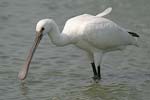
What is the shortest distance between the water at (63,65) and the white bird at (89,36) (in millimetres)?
376

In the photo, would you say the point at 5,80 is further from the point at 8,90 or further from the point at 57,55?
the point at 57,55

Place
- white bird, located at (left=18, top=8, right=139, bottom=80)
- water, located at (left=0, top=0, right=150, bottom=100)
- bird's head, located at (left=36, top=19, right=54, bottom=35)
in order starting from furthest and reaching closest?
white bird, located at (left=18, top=8, right=139, bottom=80) < water, located at (left=0, top=0, right=150, bottom=100) < bird's head, located at (left=36, top=19, right=54, bottom=35)

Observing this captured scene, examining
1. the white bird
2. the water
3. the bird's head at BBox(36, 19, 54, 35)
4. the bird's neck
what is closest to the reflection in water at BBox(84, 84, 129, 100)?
the water

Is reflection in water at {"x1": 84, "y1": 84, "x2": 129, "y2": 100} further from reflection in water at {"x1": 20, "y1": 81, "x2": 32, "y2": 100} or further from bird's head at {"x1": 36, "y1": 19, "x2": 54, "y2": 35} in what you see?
bird's head at {"x1": 36, "y1": 19, "x2": 54, "y2": 35}

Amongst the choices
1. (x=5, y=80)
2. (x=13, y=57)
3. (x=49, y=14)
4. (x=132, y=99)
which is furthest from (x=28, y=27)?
(x=132, y=99)

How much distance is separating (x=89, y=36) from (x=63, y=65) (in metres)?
1.34

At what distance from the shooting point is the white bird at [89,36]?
34.9 ft

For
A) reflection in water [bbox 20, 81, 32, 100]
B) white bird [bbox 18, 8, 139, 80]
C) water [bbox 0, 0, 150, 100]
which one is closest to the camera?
reflection in water [bbox 20, 81, 32, 100]

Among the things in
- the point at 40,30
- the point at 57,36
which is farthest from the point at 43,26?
the point at 57,36

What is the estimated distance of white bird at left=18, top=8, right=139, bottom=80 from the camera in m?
10.6

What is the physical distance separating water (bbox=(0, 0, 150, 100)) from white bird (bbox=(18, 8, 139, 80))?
376 mm

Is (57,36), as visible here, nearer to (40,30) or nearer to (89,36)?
(40,30)

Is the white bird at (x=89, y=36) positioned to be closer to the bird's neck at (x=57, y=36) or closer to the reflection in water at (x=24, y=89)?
the bird's neck at (x=57, y=36)

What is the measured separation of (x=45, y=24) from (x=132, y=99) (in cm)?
210
